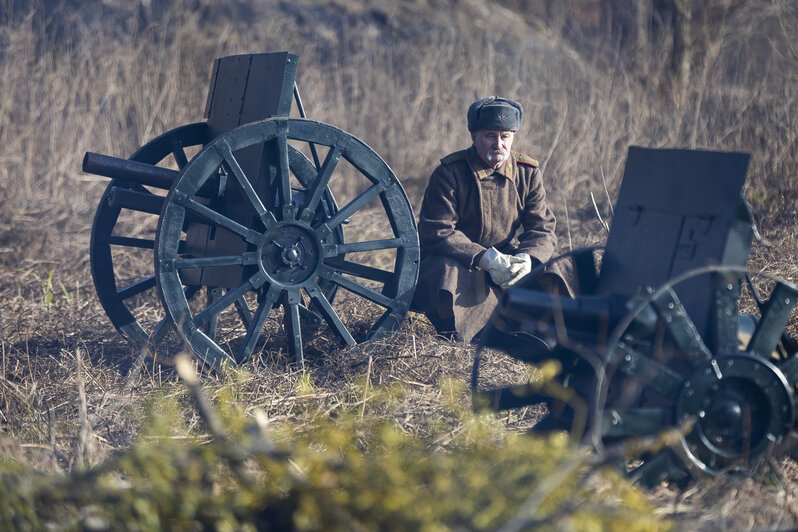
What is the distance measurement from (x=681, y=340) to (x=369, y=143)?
736cm

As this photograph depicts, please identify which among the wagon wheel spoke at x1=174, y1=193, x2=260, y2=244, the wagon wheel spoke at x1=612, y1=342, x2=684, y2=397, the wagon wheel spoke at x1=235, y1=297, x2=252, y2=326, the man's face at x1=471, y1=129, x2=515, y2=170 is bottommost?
the wagon wheel spoke at x1=235, y1=297, x2=252, y2=326

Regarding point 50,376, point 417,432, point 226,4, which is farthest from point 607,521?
point 226,4

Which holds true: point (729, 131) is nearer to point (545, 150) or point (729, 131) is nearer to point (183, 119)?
point (545, 150)

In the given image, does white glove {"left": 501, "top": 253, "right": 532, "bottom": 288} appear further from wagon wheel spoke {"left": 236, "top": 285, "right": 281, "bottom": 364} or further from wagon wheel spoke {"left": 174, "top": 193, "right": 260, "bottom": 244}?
wagon wheel spoke {"left": 174, "top": 193, "right": 260, "bottom": 244}

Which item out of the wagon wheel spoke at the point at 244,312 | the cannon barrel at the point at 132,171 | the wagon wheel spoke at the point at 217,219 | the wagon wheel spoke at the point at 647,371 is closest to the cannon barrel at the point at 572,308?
the wagon wheel spoke at the point at 647,371

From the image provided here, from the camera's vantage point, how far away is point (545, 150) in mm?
9836

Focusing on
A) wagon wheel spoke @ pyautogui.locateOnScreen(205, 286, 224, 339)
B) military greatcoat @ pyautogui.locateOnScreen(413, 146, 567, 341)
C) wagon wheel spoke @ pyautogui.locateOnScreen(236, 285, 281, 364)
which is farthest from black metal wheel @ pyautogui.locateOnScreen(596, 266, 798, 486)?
wagon wheel spoke @ pyautogui.locateOnScreen(205, 286, 224, 339)

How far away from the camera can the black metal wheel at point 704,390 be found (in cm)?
327

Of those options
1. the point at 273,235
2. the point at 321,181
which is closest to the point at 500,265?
the point at 321,181

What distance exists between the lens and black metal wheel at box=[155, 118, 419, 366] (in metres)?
4.65

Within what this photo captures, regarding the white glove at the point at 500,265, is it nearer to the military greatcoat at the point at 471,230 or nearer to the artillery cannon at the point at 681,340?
the military greatcoat at the point at 471,230

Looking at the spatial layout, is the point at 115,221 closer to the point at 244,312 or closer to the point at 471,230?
the point at 244,312

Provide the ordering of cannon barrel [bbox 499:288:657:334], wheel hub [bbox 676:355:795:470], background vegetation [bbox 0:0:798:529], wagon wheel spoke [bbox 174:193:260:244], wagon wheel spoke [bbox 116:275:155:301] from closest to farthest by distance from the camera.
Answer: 1. background vegetation [bbox 0:0:798:529]
2. wheel hub [bbox 676:355:795:470]
3. cannon barrel [bbox 499:288:657:334]
4. wagon wheel spoke [bbox 174:193:260:244]
5. wagon wheel spoke [bbox 116:275:155:301]

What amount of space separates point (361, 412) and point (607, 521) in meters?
2.02
